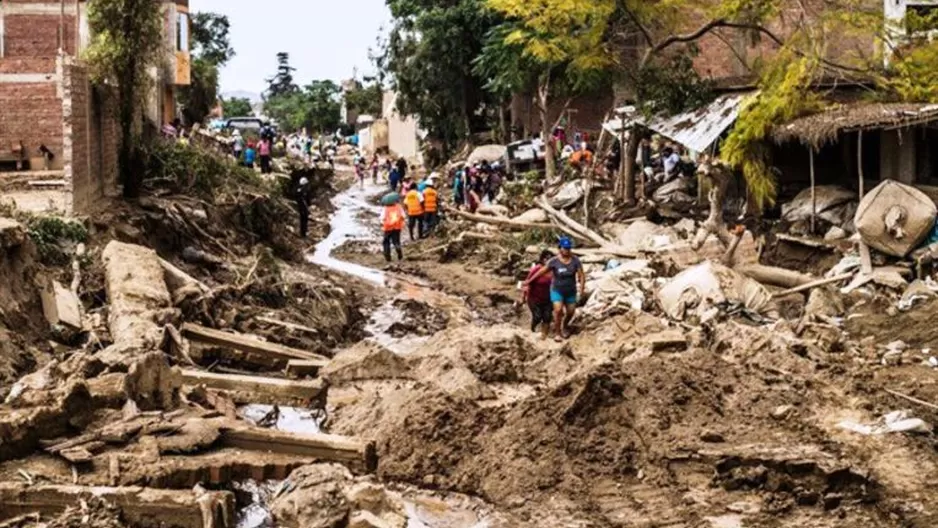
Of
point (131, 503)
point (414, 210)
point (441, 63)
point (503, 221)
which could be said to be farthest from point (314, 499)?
point (441, 63)

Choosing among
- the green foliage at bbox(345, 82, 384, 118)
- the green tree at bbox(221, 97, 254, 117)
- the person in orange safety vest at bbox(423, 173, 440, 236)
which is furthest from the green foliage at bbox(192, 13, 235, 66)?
the person in orange safety vest at bbox(423, 173, 440, 236)

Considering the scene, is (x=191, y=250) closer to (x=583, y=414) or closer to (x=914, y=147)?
(x=583, y=414)

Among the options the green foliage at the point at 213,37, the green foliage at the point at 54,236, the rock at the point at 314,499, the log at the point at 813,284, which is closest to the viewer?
the rock at the point at 314,499

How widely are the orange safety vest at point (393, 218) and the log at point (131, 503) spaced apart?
16.9m

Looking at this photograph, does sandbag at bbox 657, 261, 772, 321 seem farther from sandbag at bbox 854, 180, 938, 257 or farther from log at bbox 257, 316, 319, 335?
log at bbox 257, 316, 319, 335

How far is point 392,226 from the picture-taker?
81.1ft

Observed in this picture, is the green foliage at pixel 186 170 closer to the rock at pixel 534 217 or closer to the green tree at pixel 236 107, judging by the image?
the rock at pixel 534 217

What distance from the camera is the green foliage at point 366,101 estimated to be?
82688 mm

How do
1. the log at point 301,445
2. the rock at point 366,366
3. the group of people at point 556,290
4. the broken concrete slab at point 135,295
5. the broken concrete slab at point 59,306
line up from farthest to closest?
the group of people at point 556,290
the rock at point 366,366
the broken concrete slab at point 59,306
the broken concrete slab at point 135,295
the log at point 301,445

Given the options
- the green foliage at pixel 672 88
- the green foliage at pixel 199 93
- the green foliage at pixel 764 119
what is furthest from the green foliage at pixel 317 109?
the green foliage at pixel 764 119

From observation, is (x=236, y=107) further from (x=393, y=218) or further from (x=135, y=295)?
(x=135, y=295)

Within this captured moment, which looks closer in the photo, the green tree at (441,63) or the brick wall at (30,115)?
the brick wall at (30,115)

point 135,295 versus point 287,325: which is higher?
point 135,295

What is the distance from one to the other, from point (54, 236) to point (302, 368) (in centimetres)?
447
